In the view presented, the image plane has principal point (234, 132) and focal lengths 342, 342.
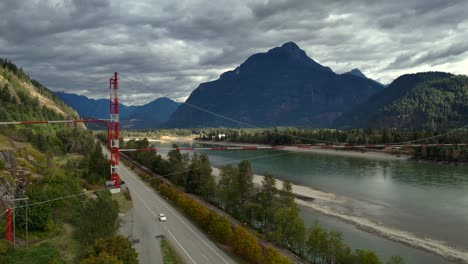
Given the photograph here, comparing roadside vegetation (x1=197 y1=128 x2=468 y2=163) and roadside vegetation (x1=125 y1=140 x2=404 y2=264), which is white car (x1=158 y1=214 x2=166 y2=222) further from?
roadside vegetation (x1=197 y1=128 x2=468 y2=163)

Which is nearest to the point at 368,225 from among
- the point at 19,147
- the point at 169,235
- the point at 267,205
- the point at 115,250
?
the point at 267,205

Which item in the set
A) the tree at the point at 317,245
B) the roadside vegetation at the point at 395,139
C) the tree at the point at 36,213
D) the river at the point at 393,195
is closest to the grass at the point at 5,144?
the tree at the point at 36,213

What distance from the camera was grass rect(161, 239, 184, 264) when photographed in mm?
26375

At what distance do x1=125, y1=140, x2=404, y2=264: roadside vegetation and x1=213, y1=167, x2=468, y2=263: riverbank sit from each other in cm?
626

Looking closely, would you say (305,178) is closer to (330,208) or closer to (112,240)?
(330,208)

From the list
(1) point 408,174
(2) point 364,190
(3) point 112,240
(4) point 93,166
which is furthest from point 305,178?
(3) point 112,240

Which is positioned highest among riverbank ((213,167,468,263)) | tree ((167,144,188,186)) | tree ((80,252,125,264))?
tree ((167,144,188,186))

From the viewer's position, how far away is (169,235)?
32.3 metres

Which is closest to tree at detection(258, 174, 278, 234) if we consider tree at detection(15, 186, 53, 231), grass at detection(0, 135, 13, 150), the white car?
the white car

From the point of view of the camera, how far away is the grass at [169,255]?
86.5 feet

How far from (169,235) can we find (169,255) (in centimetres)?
492

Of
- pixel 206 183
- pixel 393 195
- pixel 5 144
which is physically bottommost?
pixel 393 195

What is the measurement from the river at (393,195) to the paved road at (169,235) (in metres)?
13.9

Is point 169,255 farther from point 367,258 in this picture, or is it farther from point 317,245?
point 367,258
